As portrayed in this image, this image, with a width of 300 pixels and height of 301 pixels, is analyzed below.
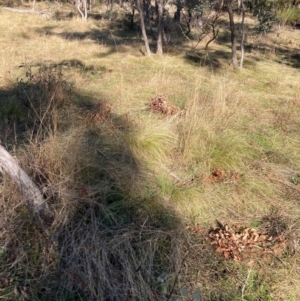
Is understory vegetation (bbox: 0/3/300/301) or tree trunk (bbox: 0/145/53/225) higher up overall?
tree trunk (bbox: 0/145/53/225)

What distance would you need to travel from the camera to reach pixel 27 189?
7.21 ft

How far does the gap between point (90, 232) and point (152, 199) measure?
2.25 feet

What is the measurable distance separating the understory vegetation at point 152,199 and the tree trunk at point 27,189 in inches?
2.7

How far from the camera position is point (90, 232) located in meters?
2.23

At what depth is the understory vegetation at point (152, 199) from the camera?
2039mm

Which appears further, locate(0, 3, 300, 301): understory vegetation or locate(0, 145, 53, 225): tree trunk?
locate(0, 145, 53, 225): tree trunk

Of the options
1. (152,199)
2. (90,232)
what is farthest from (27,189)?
(152,199)

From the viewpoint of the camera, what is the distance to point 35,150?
2646 mm

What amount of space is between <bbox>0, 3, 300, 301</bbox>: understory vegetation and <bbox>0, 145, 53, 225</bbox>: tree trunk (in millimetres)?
68

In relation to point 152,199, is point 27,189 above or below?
above

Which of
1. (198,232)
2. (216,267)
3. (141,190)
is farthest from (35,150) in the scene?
(216,267)

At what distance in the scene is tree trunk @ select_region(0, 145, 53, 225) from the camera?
2.18m

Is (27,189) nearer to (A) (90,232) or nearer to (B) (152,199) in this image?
(A) (90,232)

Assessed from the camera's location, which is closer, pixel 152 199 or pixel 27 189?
pixel 27 189
